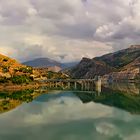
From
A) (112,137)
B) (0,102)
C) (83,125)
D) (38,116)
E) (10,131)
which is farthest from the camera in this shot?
(0,102)

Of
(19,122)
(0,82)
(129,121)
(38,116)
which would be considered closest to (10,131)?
(19,122)

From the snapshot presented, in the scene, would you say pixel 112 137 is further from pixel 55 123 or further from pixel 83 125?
pixel 55 123

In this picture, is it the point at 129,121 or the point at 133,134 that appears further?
the point at 129,121

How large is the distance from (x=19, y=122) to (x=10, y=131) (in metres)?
12.8

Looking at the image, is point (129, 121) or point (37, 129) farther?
point (129, 121)

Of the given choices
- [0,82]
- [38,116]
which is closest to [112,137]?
[38,116]

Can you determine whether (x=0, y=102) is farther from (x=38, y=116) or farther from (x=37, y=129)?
(x=37, y=129)

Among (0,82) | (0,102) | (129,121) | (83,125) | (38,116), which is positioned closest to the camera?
(83,125)

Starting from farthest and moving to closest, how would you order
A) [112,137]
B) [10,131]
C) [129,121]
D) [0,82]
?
[0,82] < [129,121] < [10,131] < [112,137]

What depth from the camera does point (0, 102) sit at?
121 m

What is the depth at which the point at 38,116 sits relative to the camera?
90.7m

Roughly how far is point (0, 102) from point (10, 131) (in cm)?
5687

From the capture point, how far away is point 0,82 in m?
190

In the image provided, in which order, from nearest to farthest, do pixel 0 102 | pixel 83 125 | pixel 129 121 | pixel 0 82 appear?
pixel 83 125 < pixel 129 121 < pixel 0 102 < pixel 0 82
